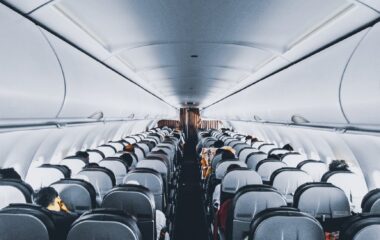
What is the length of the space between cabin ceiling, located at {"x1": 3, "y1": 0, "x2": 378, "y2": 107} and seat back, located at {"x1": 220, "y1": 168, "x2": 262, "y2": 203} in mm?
2040

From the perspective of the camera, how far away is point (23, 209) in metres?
2.74

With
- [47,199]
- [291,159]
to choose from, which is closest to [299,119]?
[291,159]

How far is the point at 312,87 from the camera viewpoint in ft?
16.9

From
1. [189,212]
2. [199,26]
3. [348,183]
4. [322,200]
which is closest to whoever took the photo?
[322,200]

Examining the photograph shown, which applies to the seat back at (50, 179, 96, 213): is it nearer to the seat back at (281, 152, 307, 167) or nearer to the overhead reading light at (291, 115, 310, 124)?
the overhead reading light at (291, 115, 310, 124)

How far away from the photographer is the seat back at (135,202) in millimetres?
4000

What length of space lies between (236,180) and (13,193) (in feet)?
10.6

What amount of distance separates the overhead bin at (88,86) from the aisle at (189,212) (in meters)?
3.00

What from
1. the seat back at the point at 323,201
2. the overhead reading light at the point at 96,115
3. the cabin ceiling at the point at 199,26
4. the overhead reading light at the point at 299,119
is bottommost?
the seat back at the point at 323,201

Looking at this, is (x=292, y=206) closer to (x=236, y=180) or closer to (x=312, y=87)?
(x=236, y=180)

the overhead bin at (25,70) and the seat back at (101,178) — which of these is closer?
the overhead bin at (25,70)

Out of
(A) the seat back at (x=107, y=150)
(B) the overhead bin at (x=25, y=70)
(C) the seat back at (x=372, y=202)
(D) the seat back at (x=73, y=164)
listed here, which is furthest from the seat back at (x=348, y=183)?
(A) the seat back at (x=107, y=150)

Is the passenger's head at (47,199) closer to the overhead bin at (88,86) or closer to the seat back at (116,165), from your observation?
the overhead bin at (88,86)

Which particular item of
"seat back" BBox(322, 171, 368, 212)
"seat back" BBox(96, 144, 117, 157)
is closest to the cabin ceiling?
"seat back" BBox(322, 171, 368, 212)
